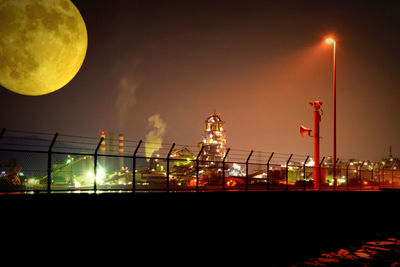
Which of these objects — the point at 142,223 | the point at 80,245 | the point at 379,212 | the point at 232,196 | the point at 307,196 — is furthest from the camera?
the point at 379,212

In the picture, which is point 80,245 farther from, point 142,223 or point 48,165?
point 48,165

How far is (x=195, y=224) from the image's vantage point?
12.9m

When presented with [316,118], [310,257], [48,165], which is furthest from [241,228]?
[316,118]

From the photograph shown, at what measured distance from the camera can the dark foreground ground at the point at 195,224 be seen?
404 inches

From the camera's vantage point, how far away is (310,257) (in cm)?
1361

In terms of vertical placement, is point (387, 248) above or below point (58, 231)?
below

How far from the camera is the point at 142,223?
1173cm

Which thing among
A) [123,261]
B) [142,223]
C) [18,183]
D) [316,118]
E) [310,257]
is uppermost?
[316,118]

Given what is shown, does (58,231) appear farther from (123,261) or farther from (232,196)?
(232,196)

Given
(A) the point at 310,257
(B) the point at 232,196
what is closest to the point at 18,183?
(B) the point at 232,196

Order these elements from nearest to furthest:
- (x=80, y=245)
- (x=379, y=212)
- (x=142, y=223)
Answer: (x=80, y=245)
(x=142, y=223)
(x=379, y=212)

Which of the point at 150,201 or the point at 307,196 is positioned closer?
the point at 150,201

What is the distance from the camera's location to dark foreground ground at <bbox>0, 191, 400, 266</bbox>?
404 inches

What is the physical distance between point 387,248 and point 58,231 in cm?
1279
